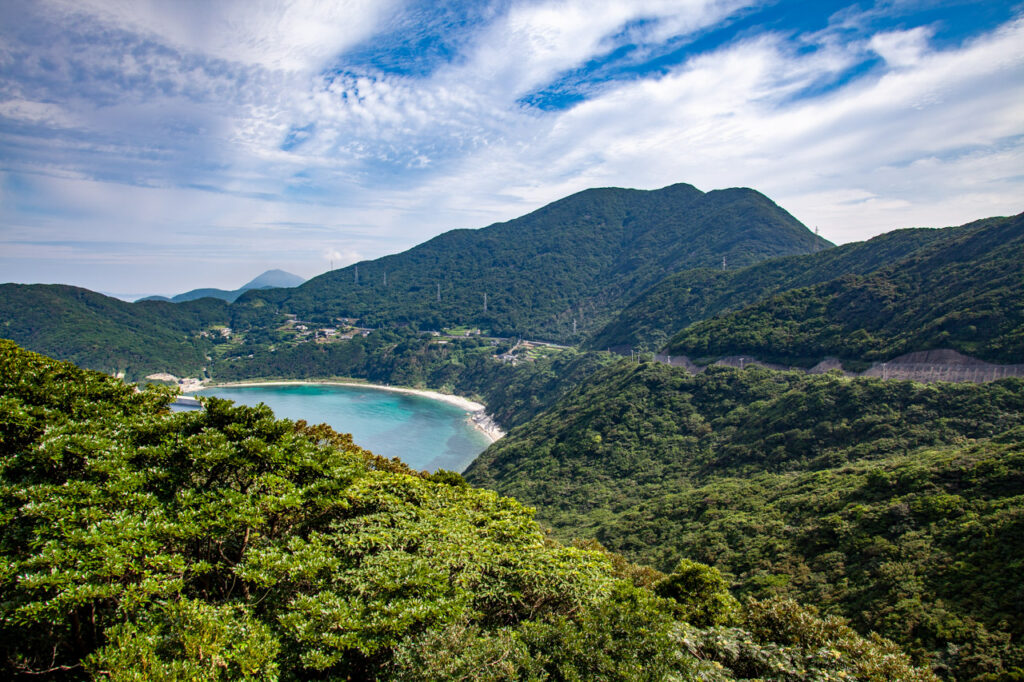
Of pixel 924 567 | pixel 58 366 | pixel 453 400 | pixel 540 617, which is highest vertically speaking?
pixel 58 366

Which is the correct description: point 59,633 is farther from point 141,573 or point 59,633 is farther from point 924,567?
point 924,567

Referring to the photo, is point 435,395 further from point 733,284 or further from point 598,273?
point 598,273

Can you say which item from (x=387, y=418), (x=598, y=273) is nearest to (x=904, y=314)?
(x=387, y=418)

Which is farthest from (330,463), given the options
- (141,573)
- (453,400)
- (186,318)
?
(186,318)

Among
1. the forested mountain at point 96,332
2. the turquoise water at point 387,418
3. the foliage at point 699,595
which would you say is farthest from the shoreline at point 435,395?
the foliage at point 699,595

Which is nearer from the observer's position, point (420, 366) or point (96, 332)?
point (96, 332)

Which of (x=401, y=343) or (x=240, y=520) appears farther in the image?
(x=401, y=343)
